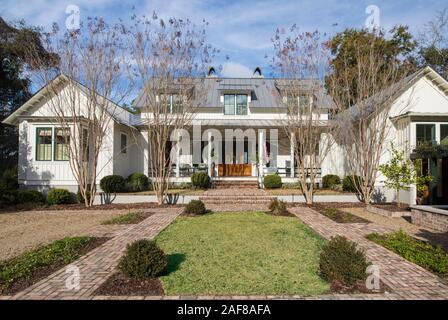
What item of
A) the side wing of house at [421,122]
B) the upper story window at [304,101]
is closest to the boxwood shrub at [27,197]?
the upper story window at [304,101]

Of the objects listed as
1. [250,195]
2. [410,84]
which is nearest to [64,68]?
[250,195]

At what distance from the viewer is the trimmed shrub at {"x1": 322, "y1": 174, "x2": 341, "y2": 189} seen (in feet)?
57.6

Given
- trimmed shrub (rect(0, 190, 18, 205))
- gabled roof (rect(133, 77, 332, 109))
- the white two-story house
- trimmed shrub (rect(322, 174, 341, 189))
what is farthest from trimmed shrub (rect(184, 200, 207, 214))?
trimmed shrub (rect(322, 174, 341, 189))

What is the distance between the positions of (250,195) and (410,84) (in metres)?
10.1

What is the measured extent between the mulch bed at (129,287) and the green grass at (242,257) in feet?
0.55

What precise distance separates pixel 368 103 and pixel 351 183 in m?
4.11

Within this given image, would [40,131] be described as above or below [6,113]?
below

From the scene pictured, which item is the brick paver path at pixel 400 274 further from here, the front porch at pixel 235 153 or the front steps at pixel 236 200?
the front porch at pixel 235 153

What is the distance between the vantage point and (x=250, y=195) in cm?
1485

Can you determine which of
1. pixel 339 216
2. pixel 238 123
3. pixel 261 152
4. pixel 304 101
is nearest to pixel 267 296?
pixel 339 216

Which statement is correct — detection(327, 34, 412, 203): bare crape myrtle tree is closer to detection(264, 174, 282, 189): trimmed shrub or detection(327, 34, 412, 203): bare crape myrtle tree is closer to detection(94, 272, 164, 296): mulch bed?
detection(264, 174, 282, 189): trimmed shrub

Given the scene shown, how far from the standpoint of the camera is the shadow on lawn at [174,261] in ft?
17.6
